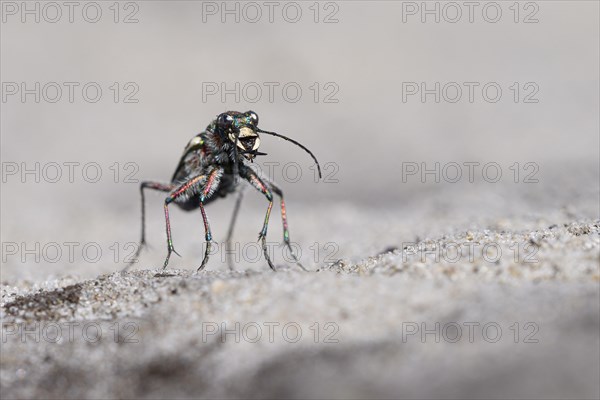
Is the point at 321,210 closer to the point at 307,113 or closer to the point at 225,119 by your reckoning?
the point at 225,119

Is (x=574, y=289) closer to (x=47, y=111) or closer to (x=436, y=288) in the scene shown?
(x=436, y=288)

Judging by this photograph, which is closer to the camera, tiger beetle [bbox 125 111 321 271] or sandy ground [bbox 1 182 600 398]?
sandy ground [bbox 1 182 600 398]

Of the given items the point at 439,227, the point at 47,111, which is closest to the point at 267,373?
the point at 439,227

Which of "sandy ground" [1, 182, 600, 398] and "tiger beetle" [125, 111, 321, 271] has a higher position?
"tiger beetle" [125, 111, 321, 271]

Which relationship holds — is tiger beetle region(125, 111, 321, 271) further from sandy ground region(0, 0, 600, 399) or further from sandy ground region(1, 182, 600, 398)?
sandy ground region(1, 182, 600, 398)

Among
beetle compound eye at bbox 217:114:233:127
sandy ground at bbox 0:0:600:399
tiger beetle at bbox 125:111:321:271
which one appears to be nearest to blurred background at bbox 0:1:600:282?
sandy ground at bbox 0:0:600:399

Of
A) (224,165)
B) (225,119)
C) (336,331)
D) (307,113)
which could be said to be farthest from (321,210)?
(336,331)

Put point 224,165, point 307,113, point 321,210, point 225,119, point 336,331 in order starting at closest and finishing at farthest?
point 336,331 < point 225,119 < point 224,165 < point 321,210 < point 307,113

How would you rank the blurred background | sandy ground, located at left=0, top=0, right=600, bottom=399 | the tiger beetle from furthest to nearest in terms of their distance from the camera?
the blurred background
the tiger beetle
sandy ground, located at left=0, top=0, right=600, bottom=399
